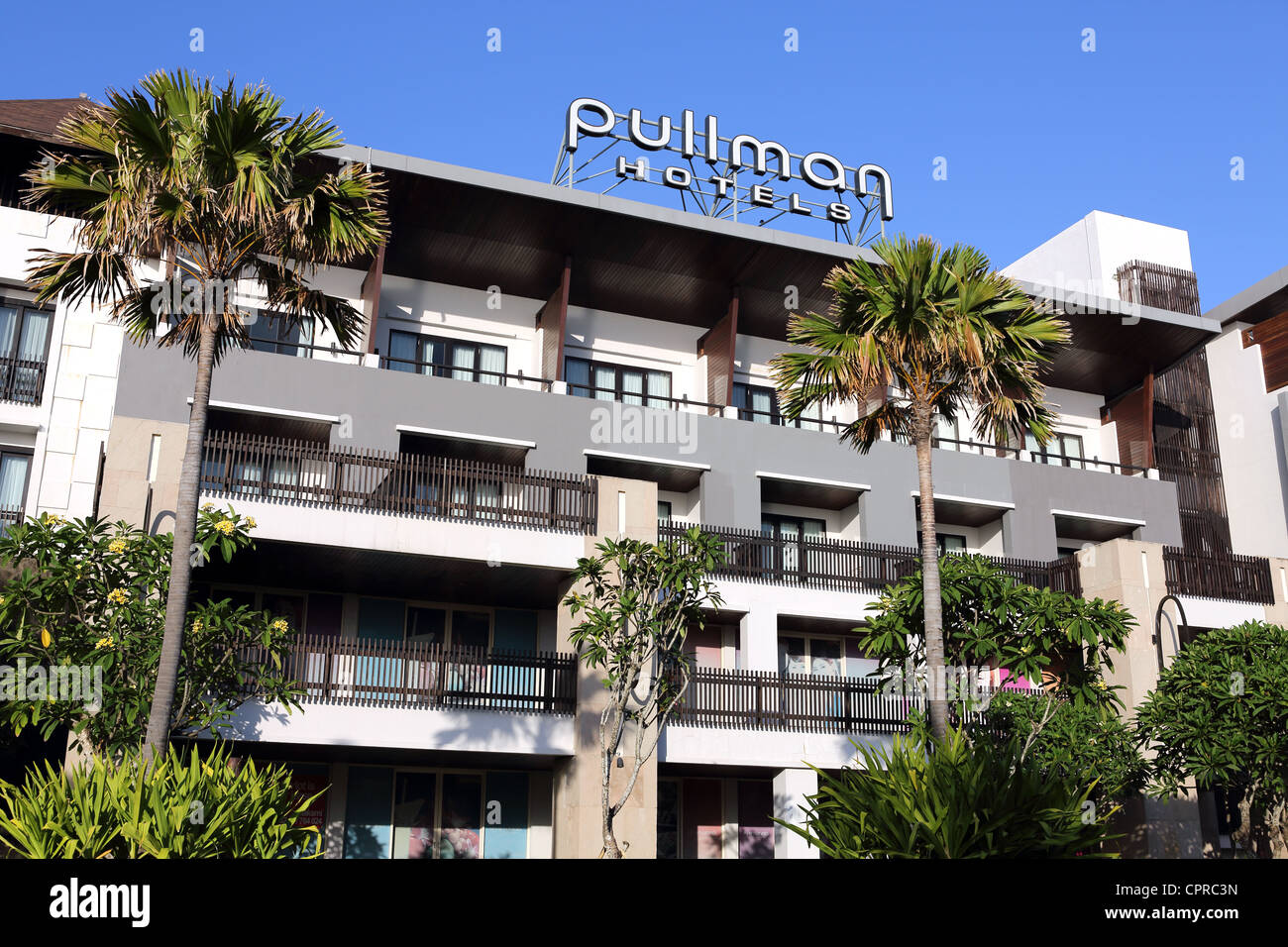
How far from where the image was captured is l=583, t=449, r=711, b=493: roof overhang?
92.3 ft

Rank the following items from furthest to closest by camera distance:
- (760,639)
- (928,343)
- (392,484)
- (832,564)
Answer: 1. (832,564)
2. (760,639)
3. (392,484)
4. (928,343)

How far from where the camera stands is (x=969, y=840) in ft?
37.7

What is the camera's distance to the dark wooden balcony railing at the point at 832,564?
26125 millimetres

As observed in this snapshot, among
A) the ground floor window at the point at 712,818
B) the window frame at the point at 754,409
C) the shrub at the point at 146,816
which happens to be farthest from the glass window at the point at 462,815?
the shrub at the point at 146,816

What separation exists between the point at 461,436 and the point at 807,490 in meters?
8.98

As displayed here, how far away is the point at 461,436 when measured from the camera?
2677 cm

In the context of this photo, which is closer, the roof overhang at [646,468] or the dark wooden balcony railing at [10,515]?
the dark wooden balcony railing at [10,515]

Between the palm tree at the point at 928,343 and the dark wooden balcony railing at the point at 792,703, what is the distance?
252 inches

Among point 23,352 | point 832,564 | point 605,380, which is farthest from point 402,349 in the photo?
point 832,564

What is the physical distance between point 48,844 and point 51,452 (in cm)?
1558

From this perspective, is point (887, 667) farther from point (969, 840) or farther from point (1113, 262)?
point (1113, 262)

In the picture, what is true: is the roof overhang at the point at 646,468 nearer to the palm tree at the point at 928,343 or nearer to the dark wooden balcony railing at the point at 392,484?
the dark wooden balcony railing at the point at 392,484

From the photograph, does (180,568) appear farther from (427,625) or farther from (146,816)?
(427,625)
